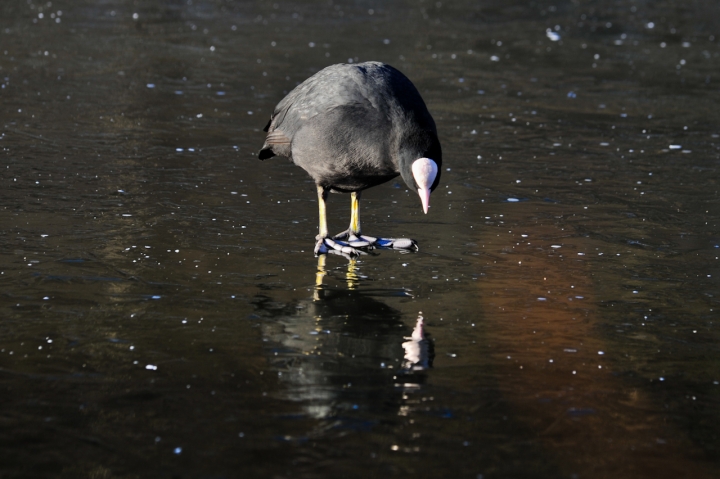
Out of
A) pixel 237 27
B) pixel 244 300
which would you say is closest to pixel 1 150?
pixel 244 300

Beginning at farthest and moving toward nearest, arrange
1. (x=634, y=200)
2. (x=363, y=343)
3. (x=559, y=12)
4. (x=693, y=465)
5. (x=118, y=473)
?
(x=559, y=12) → (x=634, y=200) → (x=363, y=343) → (x=693, y=465) → (x=118, y=473)

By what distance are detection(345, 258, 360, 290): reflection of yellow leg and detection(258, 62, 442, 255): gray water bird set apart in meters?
0.10

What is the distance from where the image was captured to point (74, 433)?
4344mm

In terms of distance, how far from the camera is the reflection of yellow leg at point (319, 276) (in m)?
6.26

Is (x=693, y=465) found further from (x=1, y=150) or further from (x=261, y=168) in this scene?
(x=1, y=150)

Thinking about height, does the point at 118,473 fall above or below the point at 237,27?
below

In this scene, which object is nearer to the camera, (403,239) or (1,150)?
(403,239)

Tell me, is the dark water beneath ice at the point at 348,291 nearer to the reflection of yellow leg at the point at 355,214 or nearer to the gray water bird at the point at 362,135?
the reflection of yellow leg at the point at 355,214

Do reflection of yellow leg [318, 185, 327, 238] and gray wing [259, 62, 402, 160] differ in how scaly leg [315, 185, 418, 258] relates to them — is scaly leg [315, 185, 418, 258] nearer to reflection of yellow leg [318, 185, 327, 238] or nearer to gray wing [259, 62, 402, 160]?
reflection of yellow leg [318, 185, 327, 238]

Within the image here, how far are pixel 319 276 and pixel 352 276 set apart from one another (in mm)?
230

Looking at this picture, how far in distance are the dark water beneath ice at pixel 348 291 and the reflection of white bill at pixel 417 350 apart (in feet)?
0.05

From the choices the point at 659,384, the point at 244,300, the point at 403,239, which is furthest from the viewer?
the point at 403,239

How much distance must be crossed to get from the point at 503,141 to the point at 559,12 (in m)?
10.9

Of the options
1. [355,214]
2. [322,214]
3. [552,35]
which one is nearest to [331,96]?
[322,214]
